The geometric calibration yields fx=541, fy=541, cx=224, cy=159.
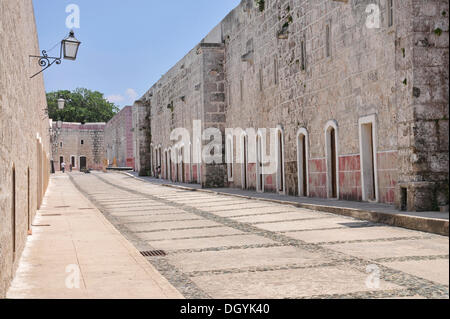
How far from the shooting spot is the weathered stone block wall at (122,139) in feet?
167

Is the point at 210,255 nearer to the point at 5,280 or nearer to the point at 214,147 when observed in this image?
the point at 5,280

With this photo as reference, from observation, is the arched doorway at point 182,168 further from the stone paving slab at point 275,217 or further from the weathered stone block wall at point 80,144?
the weathered stone block wall at point 80,144

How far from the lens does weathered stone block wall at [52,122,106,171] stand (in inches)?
2766

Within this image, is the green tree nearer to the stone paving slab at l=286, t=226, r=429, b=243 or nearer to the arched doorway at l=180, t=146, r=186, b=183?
the arched doorway at l=180, t=146, r=186, b=183

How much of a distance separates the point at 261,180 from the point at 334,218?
9.84 m

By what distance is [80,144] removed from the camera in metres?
→ 71.9

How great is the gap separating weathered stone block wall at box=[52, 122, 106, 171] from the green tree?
12.7 meters

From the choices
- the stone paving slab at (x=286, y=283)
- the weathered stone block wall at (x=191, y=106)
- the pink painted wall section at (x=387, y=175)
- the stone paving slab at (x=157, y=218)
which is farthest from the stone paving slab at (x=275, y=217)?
the weathered stone block wall at (x=191, y=106)

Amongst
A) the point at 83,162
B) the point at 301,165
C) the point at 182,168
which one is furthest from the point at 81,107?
the point at 301,165

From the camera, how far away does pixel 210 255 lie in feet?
22.3

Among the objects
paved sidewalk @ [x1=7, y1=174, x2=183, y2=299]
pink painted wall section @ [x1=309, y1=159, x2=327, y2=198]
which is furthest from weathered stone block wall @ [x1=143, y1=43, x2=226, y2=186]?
paved sidewalk @ [x1=7, y1=174, x2=183, y2=299]

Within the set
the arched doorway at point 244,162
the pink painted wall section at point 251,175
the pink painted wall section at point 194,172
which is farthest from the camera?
the pink painted wall section at point 194,172

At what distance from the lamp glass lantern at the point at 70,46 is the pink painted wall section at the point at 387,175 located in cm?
689

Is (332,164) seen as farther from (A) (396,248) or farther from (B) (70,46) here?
(A) (396,248)
